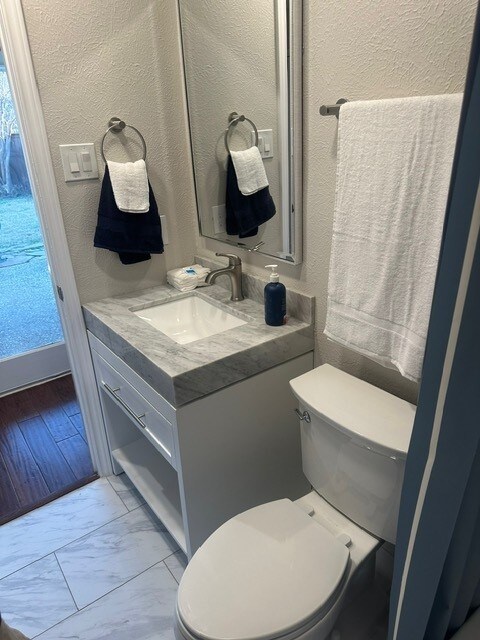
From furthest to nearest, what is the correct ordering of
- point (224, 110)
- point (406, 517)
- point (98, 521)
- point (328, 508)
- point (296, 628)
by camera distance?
point (98, 521)
point (224, 110)
point (328, 508)
point (296, 628)
point (406, 517)

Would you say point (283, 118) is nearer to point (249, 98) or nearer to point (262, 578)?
point (249, 98)

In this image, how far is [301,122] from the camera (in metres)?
1.36

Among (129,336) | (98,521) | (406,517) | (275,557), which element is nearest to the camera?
(406,517)

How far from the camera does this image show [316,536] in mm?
1192

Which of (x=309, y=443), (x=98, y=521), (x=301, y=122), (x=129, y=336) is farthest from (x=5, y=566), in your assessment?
(x=301, y=122)

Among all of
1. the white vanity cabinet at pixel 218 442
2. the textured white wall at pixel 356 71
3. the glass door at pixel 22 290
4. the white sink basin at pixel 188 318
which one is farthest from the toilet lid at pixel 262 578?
the glass door at pixel 22 290

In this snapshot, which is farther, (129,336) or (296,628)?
(129,336)

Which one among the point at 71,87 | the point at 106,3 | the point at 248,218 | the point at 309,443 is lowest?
the point at 309,443

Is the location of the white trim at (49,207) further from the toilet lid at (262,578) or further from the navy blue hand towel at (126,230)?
the toilet lid at (262,578)

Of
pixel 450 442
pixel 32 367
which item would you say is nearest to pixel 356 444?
pixel 450 442

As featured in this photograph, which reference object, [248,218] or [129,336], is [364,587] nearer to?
[129,336]

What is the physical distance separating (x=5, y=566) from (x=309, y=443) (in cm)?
126

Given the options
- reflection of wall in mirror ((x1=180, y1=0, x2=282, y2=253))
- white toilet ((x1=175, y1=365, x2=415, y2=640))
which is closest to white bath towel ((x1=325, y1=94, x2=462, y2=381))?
white toilet ((x1=175, y1=365, x2=415, y2=640))

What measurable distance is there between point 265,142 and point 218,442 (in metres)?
0.99
